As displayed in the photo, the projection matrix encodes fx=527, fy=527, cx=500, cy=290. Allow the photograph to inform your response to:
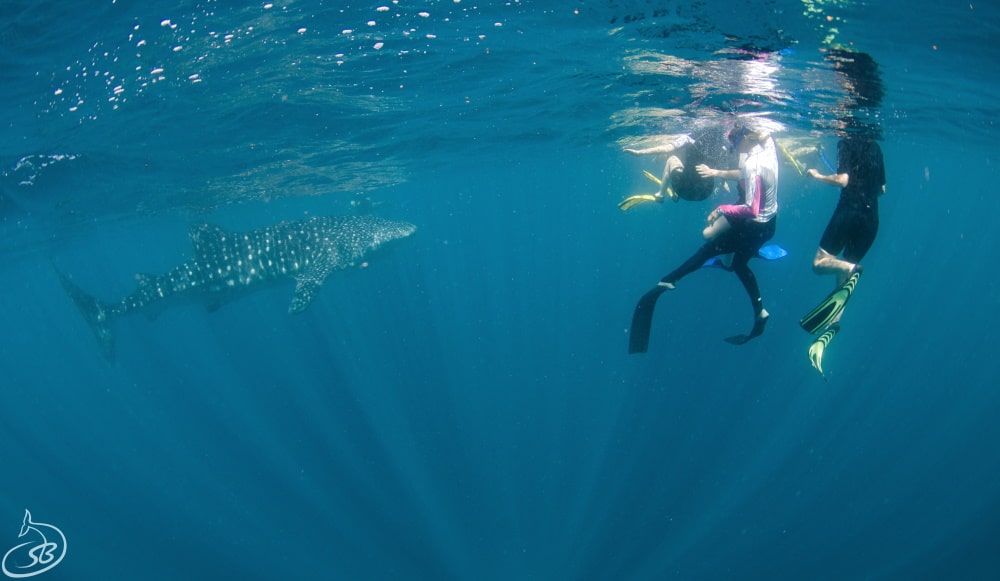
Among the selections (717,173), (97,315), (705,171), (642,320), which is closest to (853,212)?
(717,173)

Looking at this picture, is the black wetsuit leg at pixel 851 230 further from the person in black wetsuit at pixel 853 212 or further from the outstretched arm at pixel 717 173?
the outstretched arm at pixel 717 173

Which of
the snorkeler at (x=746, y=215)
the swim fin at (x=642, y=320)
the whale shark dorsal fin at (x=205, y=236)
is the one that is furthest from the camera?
the whale shark dorsal fin at (x=205, y=236)

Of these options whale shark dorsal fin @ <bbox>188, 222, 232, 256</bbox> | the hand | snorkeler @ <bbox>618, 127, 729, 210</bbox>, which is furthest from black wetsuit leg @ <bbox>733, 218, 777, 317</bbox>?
whale shark dorsal fin @ <bbox>188, 222, 232, 256</bbox>

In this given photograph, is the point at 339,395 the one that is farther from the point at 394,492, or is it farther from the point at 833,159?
the point at 833,159

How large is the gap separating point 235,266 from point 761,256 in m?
13.8

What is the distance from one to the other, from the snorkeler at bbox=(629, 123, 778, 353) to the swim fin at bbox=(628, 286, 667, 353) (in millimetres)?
19

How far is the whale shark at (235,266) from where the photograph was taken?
15094mm

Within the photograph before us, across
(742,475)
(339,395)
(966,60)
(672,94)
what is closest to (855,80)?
→ (966,60)

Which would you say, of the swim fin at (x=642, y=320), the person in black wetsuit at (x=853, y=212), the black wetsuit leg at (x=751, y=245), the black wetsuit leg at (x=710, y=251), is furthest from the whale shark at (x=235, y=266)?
the person in black wetsuit at (x=853, y=212)

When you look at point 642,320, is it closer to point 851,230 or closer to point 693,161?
point 693,161

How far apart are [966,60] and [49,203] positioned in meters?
28.0

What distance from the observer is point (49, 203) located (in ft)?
64.0

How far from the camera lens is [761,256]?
7.91 m

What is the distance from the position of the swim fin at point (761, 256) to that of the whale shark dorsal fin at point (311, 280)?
32.0 ft
